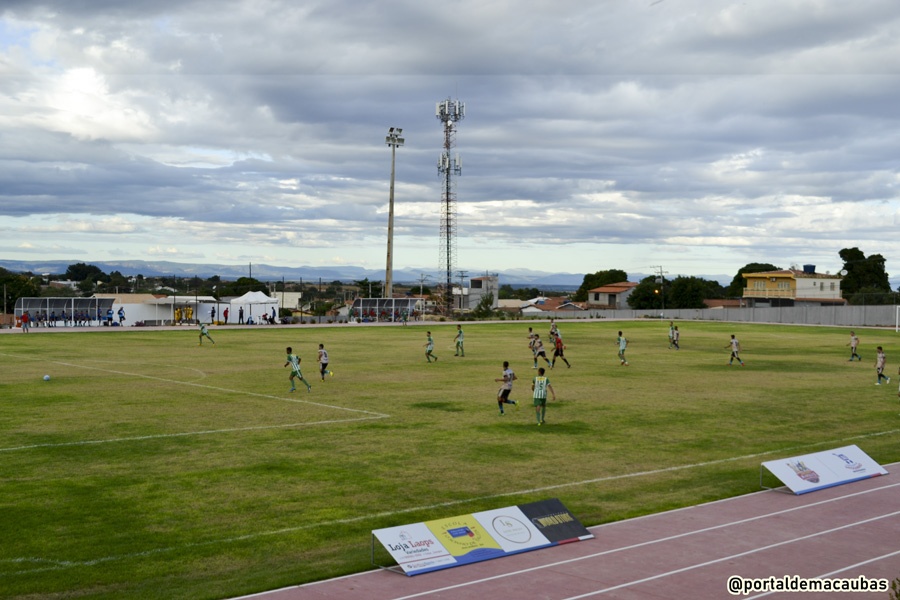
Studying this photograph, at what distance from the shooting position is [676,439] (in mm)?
23578

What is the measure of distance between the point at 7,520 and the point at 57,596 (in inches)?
164

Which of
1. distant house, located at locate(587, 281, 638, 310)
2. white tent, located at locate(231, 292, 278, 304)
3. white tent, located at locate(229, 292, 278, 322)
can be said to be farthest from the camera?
distant house, located at locate(587, 281, 638, 310)

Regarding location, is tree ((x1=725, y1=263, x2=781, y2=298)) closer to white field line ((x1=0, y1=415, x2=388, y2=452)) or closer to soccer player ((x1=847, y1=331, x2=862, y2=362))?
soccer player ((x1=847, y1=331, x2=862, y2=362))

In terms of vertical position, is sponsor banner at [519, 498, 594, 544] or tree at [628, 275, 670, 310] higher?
tree at [628, 275, 670, 310]

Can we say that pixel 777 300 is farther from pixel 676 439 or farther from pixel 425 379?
pixel 676 439

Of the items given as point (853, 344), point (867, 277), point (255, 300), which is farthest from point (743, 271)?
point (853, 344)

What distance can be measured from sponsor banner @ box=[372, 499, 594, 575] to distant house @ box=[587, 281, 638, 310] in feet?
487

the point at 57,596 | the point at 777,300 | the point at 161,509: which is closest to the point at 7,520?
the point at 161,509

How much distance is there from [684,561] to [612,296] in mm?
158277

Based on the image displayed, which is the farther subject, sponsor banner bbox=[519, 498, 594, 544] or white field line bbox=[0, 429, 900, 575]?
sponsor banner bbox=[519, 498, 594, 544]

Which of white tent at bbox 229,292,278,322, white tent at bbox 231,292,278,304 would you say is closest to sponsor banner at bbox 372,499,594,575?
white tent at bbox 229,292,278,322

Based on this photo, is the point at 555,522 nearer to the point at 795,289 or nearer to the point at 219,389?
the point at 219,389

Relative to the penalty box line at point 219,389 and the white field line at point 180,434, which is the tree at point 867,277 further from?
the white field line at point 180,434

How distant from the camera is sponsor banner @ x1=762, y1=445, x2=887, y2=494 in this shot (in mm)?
17703
